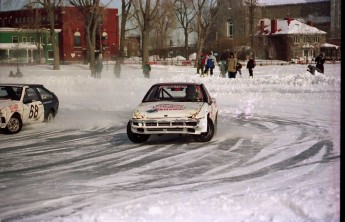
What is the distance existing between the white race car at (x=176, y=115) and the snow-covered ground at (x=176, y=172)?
0.34m

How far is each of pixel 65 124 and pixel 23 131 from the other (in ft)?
5.36

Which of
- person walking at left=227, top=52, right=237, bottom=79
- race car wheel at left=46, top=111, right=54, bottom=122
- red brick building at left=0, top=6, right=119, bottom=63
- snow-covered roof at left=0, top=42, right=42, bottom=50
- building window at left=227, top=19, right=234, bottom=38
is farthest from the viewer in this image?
building window at left=227, top=19, right=234, bottom=38

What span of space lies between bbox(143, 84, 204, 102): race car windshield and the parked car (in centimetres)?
363

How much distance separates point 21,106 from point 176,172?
21.1ft

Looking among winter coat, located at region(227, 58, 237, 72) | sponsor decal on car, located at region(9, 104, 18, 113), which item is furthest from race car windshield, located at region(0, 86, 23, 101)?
winter coat, located at region(227, 58, 237, 72)

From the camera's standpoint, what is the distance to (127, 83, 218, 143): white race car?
10.2m

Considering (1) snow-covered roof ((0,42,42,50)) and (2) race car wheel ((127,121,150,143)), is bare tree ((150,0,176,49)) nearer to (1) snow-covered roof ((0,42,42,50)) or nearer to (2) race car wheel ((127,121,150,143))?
(1) snow-covered roof ((0,42,42,50))

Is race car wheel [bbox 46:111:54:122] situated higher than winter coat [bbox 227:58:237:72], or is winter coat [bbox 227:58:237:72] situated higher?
winter coat [bbox 227:58:237:72]

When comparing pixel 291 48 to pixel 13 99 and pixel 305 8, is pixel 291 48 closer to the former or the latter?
pixel 305 8

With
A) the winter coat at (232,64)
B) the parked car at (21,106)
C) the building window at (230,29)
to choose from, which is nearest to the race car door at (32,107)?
the parked car at (21,106)

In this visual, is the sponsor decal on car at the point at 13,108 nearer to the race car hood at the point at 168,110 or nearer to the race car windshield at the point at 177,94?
the race car windshield at the point at 177,94

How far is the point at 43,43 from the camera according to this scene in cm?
7338

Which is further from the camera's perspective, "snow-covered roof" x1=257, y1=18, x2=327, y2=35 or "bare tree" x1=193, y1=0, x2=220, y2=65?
"snow-covered roof" x1=257, y1=18, x2=327, y2=35

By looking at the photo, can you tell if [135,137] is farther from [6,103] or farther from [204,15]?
[204,15]
